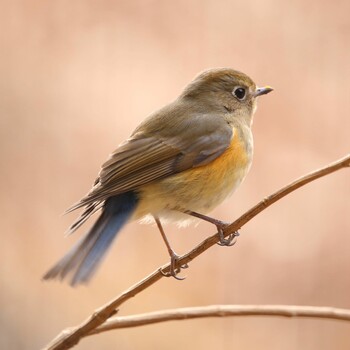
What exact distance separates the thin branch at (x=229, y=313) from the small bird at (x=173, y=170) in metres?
0.41

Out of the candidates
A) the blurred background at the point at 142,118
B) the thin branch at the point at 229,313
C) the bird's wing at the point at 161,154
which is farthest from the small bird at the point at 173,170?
the blurred background at the point at 142,118

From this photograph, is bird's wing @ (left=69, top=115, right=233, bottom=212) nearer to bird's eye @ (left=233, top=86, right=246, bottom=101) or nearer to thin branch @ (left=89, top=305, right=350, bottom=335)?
bird's eye @ (left=233, top=86, right=246, bottom=101)

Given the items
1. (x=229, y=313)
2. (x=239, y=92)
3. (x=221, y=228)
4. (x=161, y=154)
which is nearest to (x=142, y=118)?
(x=239, y=92)

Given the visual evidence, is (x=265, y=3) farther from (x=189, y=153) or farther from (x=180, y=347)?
(x=189, y=153)

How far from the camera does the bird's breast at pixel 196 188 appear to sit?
2.84 m

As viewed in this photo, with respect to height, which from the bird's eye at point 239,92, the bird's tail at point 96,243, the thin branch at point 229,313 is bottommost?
the thin branch at point 229,313

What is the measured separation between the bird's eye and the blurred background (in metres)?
2.10

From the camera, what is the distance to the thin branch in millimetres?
1954

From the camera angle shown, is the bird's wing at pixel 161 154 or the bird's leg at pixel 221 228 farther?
the bird's wing at pixel 161 154

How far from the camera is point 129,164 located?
279cm

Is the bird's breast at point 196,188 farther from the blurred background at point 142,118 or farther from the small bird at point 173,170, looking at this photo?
the blurred background at point 142,118

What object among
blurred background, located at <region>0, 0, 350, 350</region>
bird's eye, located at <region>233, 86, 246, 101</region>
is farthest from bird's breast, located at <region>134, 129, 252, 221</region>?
blurred background, located at <region>0, 0, 350, 350</region>

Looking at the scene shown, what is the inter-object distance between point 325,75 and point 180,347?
254 cm

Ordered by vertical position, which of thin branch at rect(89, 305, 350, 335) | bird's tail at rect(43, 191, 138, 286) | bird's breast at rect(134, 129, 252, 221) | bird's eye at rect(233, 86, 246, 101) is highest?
bird's eye at rect(233, 86, 246, 101)
